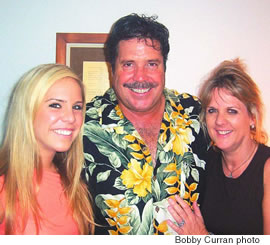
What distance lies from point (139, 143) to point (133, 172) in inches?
6.4

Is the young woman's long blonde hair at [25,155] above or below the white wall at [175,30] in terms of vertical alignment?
below

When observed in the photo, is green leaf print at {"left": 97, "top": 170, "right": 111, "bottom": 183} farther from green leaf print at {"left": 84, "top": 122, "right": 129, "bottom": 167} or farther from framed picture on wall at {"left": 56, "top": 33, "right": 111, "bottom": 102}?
framed picture on wall at {"left": 56, "top": 33, "right": 111, "bottom": 102}

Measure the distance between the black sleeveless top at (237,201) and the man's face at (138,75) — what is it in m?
0.60

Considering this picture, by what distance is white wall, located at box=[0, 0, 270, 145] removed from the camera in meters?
1.81

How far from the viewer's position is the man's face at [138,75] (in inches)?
55.7

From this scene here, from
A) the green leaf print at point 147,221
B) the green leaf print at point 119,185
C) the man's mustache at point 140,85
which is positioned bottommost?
the green leaf print at point 147,221

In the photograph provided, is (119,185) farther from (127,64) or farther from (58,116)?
(127,64)

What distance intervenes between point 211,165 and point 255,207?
346mm

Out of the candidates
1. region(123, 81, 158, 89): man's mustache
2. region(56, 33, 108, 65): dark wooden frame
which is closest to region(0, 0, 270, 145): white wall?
region(56, 33, 108, 65): dark wooden frame

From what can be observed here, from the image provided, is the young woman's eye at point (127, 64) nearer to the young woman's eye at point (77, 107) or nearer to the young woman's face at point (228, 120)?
the young woman's eye at point (77, 107)

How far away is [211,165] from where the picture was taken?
5.10 ft

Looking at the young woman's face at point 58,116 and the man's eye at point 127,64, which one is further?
the man's eye at point 127,64

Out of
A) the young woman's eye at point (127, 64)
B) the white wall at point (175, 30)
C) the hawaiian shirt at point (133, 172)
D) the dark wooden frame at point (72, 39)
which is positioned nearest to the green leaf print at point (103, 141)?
the hawaiian shirt at point (133, 172)
